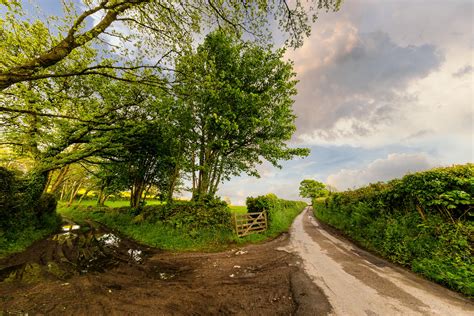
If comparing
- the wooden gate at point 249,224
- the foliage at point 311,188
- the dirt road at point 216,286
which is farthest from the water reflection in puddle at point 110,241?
the foliage at point 311,188

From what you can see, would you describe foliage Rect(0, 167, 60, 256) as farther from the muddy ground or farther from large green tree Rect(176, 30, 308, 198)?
large green tree Rect(176, 30, 308, 198)

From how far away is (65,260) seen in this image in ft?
27.7

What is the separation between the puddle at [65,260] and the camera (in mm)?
6898

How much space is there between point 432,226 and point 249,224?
32.9 feet

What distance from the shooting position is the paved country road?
4641 mm

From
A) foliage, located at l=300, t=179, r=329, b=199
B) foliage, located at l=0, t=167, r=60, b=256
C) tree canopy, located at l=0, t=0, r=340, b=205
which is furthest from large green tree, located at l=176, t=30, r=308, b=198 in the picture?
foliage, located at l=300, t=179, r=329, b=199

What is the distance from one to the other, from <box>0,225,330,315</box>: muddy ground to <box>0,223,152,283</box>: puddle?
0.04 m

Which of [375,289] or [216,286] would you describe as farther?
[216,286]

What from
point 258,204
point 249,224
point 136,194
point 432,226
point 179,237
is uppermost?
point 136,194

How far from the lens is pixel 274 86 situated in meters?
15.8

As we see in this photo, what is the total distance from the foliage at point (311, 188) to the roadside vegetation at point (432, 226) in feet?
260

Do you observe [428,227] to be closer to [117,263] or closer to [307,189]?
[117,263]

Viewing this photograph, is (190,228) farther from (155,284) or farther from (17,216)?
(17,216)

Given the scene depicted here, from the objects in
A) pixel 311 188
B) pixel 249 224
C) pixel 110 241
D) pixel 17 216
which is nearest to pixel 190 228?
pixel 249 224
